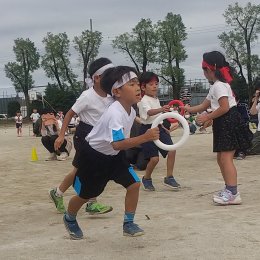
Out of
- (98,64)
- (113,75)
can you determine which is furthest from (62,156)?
(113,75)

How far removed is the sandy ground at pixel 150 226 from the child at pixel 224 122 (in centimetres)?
31

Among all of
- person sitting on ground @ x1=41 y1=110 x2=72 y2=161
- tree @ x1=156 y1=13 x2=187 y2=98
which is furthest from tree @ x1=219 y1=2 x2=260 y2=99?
person sitting on ground @ x1=41 y1=110 x2=72 y2=161

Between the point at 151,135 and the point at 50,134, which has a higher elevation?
the point at 151,135

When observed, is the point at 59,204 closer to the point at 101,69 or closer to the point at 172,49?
the point at 101,69

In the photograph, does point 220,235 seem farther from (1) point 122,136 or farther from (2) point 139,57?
(2) point 139,57

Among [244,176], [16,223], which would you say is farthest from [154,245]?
[244,176]

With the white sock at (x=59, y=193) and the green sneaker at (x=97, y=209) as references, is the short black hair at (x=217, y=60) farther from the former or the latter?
the white sock at (x=59, y=193)

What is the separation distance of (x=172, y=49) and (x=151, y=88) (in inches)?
2188

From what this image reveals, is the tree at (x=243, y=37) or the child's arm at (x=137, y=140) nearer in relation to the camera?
the child's arm at (x=137, y=140)

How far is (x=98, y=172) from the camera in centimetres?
425

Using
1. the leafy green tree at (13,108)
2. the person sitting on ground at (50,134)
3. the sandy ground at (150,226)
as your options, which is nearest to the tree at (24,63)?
the leafy green tree at (13,108)

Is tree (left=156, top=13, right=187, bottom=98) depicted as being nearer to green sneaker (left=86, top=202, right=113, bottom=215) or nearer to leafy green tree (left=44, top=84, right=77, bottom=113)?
leafy green tree (left=44, top=84, right=77, bottom=113)

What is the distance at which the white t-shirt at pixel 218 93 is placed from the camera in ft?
18.6

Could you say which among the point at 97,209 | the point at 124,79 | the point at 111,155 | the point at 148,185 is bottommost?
the point at 148,185
